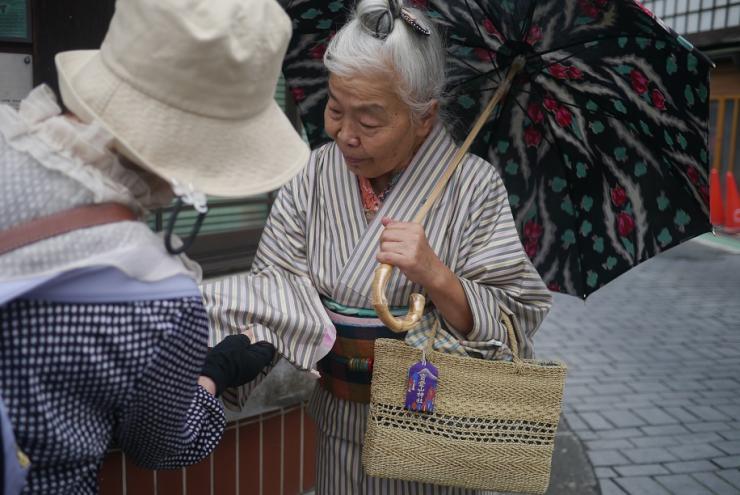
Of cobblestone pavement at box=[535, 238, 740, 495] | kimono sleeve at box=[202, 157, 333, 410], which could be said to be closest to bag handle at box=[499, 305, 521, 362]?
kimono sleeve at box=[202, 157, 333, 410]

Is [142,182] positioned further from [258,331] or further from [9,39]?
[9,39]

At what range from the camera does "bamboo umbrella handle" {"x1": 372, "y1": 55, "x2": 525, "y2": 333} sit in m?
1.88

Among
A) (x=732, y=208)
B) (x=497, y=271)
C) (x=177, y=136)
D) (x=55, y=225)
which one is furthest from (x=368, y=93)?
(x=732, y=208)

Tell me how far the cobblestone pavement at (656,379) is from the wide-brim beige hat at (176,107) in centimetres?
339

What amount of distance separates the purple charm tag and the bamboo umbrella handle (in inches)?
4.5

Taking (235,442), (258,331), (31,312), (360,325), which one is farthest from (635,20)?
(235,442)

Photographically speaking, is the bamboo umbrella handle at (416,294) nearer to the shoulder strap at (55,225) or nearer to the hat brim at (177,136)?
the hat brim at (177,136)

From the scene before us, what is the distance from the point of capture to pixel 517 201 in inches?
106

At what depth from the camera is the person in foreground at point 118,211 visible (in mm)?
1133

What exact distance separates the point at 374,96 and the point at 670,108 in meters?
0.95

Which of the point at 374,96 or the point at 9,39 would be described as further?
the point at 9,39

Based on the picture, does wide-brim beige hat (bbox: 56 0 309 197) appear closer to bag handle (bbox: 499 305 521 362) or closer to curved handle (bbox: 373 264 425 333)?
curved handle (bbox: 373 264 425 333)

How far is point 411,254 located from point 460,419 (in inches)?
18.7

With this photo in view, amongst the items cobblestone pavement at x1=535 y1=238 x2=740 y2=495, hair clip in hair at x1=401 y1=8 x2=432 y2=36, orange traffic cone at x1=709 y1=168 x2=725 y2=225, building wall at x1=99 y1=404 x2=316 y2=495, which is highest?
hair clip in hair at x1=401 y1=8 x2=432 y2=36
